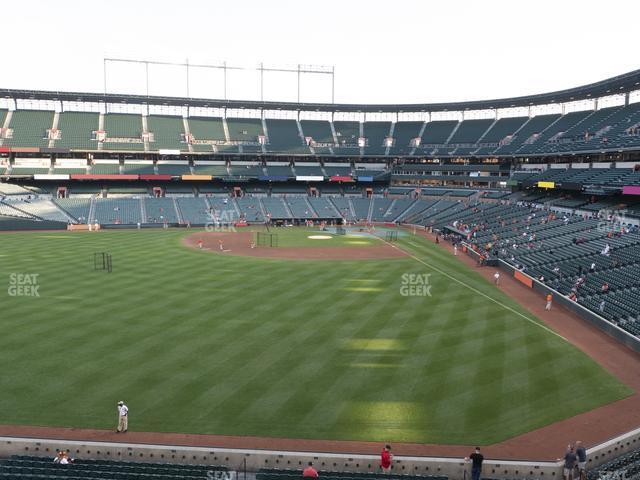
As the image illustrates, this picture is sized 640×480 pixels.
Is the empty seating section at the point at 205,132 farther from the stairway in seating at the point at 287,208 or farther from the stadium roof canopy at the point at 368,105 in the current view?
the stairway in seating at the point at 287,208

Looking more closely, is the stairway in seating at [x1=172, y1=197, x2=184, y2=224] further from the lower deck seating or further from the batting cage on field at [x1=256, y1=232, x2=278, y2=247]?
the lower deck seating

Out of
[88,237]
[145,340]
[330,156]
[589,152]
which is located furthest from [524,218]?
[88,237]

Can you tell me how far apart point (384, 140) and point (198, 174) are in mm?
45594

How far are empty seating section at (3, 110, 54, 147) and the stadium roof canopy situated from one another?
4047 mm

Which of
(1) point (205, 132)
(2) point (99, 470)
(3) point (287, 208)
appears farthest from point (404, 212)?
(2) point (99, 470)

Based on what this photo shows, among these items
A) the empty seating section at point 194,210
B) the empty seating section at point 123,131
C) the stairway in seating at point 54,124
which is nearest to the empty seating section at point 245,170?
the empty seating section at point 194,210

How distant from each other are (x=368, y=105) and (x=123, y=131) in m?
56.0

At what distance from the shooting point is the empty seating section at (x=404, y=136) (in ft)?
354

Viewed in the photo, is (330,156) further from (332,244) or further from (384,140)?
(332,244)

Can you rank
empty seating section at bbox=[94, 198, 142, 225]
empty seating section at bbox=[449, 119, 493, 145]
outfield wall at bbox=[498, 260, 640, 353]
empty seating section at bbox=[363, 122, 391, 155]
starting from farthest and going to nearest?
1. empty seating section at bbox=[363, 122, 391, 155]
2. empty seating section at bbox=[449, 119, 493, 145]
3. empty seating section at bbox=[94, 198, 142, 225]
4. outfield wall at bbox=[498, 260, 640, 353]

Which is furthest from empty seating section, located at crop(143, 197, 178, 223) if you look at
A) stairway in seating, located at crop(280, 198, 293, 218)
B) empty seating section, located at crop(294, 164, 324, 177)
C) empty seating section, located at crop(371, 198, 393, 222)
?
empty seating section, located at crop(371, 198, 393, 222)

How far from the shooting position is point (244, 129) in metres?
108

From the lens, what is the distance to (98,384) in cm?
2044

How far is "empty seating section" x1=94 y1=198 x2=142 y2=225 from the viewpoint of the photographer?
83.4m
